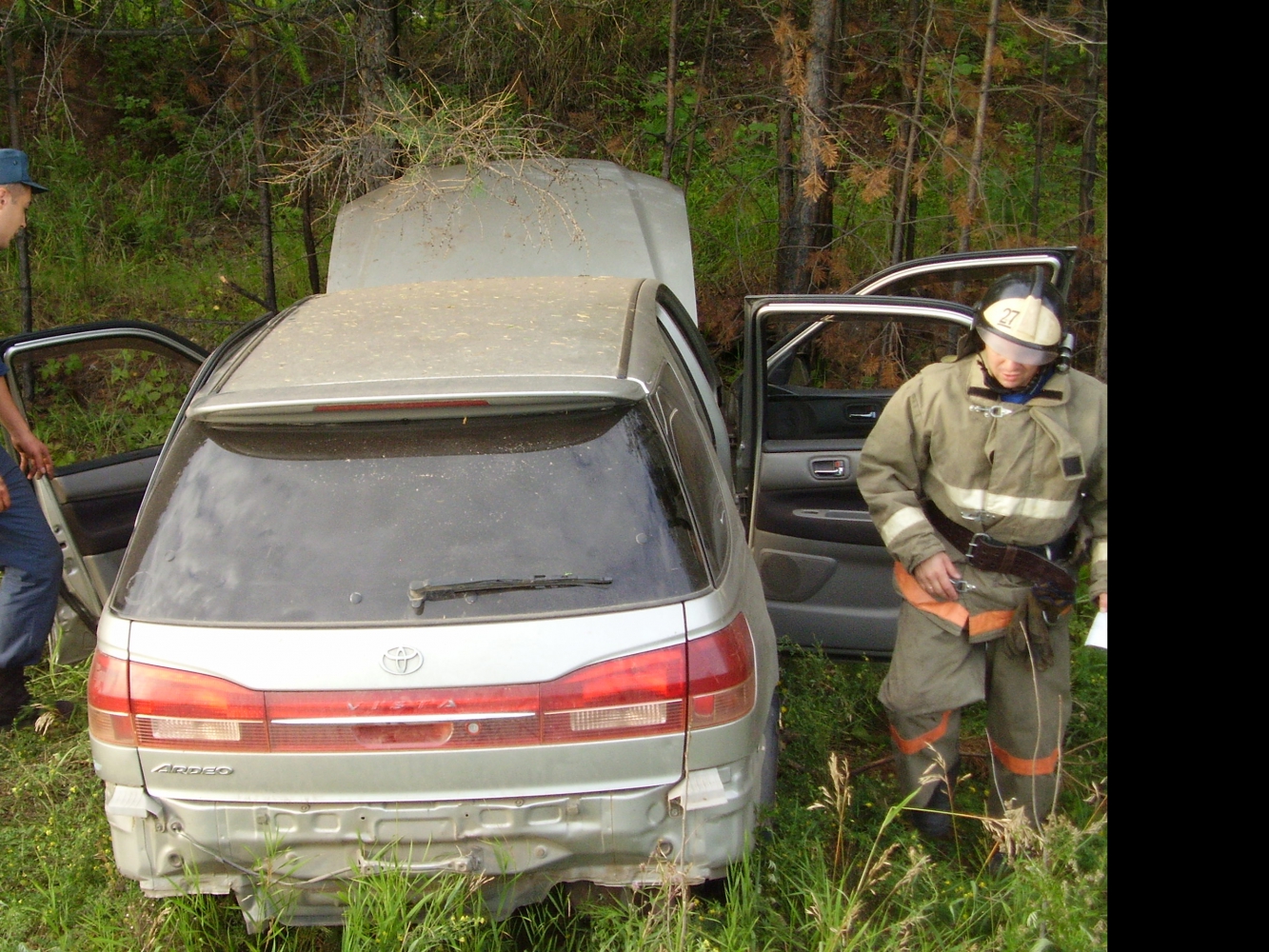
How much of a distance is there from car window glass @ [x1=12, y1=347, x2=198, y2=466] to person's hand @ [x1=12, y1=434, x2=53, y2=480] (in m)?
2.63

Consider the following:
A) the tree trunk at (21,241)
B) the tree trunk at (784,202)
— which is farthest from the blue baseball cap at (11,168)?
the tree trunk at (784,202)

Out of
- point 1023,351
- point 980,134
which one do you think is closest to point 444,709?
point 1023,351

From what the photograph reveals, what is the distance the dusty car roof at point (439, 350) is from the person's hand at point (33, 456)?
133 centimetres

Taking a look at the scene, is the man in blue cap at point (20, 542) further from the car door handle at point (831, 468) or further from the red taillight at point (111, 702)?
the car door handle at point (831, 468)

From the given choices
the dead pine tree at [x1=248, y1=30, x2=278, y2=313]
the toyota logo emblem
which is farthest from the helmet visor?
the dead pine tree at [x1=248, y1=30, x2=278, y2=313]

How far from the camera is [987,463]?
310cm

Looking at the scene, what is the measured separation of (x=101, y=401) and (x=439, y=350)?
17.6 feet

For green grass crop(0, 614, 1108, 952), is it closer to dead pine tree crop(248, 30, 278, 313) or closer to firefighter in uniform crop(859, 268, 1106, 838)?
firefighter in uniform crop(859, 268, 1106, 838)

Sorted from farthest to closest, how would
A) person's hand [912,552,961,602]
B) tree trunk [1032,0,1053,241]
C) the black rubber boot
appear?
tree trunk [1032,0,1053,241]
the black rubber boot
person's hand [912,552,961,602]

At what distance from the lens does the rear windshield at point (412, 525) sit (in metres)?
2.34

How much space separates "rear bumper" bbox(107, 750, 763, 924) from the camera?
2.34 meters

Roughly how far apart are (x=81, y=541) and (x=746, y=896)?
2.95m

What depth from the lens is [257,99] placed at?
677cm
